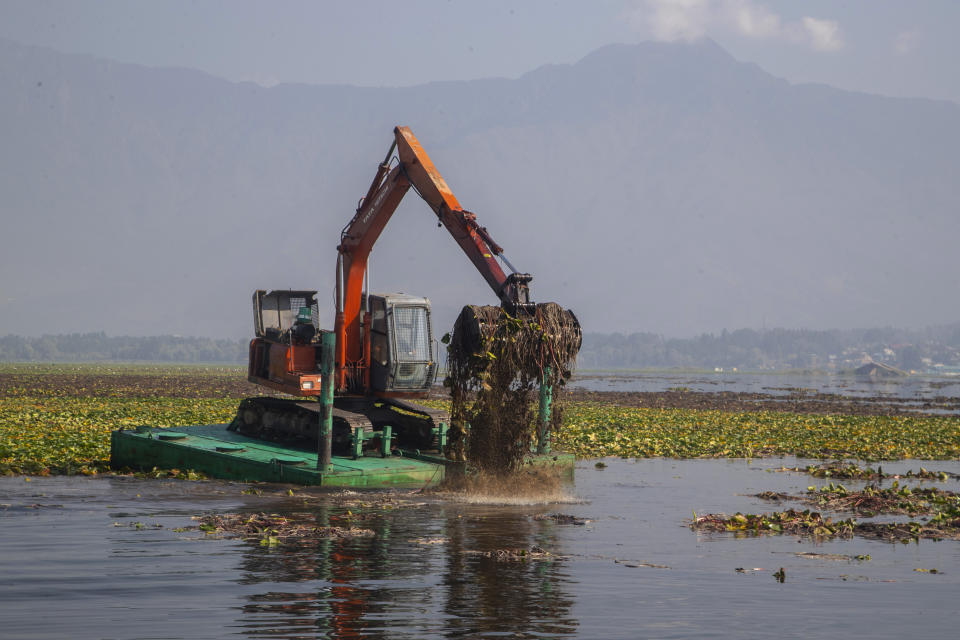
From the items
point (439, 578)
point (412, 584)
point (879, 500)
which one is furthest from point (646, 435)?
point (412, 584)

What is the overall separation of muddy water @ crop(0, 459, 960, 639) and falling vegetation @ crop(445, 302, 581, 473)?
1.38 metres

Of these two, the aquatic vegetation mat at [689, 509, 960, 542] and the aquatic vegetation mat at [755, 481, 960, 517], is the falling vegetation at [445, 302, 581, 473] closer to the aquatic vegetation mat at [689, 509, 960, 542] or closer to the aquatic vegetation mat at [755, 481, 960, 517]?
the aquatic vegetation mat at [689, 509, 960, 542]

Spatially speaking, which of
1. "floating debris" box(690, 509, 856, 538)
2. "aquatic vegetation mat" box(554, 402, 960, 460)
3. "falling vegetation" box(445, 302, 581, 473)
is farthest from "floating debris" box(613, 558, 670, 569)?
"aquatic vegetation mat" box(554, 402, 960, 460)

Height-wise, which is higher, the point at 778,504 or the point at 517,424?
the point at 517,424

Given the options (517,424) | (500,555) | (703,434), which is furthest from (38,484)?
(703,434)

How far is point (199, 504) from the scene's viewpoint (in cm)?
1950

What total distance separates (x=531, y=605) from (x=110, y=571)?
5.16 m

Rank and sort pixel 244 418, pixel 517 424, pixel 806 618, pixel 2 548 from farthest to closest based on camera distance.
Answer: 1. pixel 244 418
2. pixel 517 424
3. pixel 2 548
4. pixel 806 618

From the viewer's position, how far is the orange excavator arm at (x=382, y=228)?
2188 centimetres

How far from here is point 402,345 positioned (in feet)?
78.6

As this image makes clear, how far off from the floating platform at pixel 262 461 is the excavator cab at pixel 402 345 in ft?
5.69

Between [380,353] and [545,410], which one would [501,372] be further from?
[380,353]

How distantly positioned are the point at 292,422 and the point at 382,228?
15.6 feet

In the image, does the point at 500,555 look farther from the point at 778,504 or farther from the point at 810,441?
the point at 810,441
